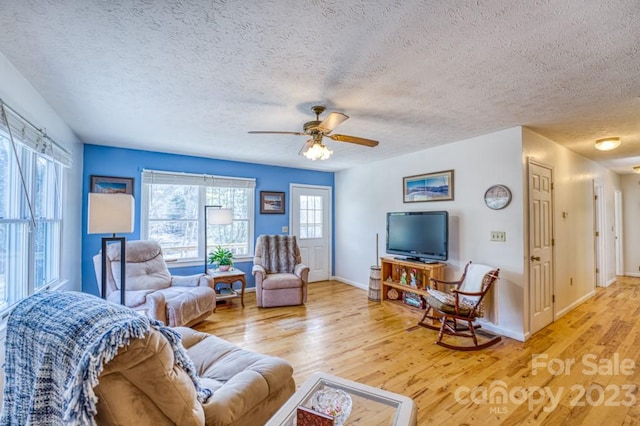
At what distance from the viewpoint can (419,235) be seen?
4.12 m

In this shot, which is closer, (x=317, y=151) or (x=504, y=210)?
(x=317, y=151)

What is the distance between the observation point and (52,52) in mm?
1800

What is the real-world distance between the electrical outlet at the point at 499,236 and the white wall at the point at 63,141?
4.29 meters

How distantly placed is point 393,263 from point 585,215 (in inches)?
120

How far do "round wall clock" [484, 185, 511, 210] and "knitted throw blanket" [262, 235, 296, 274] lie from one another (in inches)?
115

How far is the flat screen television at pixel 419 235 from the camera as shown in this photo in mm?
3818

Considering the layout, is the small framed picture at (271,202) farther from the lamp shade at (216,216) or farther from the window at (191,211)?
the lamp shade at (216,216)

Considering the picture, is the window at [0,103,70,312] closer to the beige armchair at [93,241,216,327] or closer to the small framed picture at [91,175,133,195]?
the beige armchair at [93,241,216,327]

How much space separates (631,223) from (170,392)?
29.9 feet

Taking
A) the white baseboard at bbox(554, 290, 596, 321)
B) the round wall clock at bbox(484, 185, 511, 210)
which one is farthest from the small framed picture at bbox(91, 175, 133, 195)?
the white baseboard at bbox(554, 290, 596, 321)

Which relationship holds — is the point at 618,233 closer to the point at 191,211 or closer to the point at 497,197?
the point at 497,197

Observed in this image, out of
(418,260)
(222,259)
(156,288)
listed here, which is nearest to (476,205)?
(418,260)

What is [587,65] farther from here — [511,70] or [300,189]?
[300,189]

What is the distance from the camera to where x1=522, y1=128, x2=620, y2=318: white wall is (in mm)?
3652
